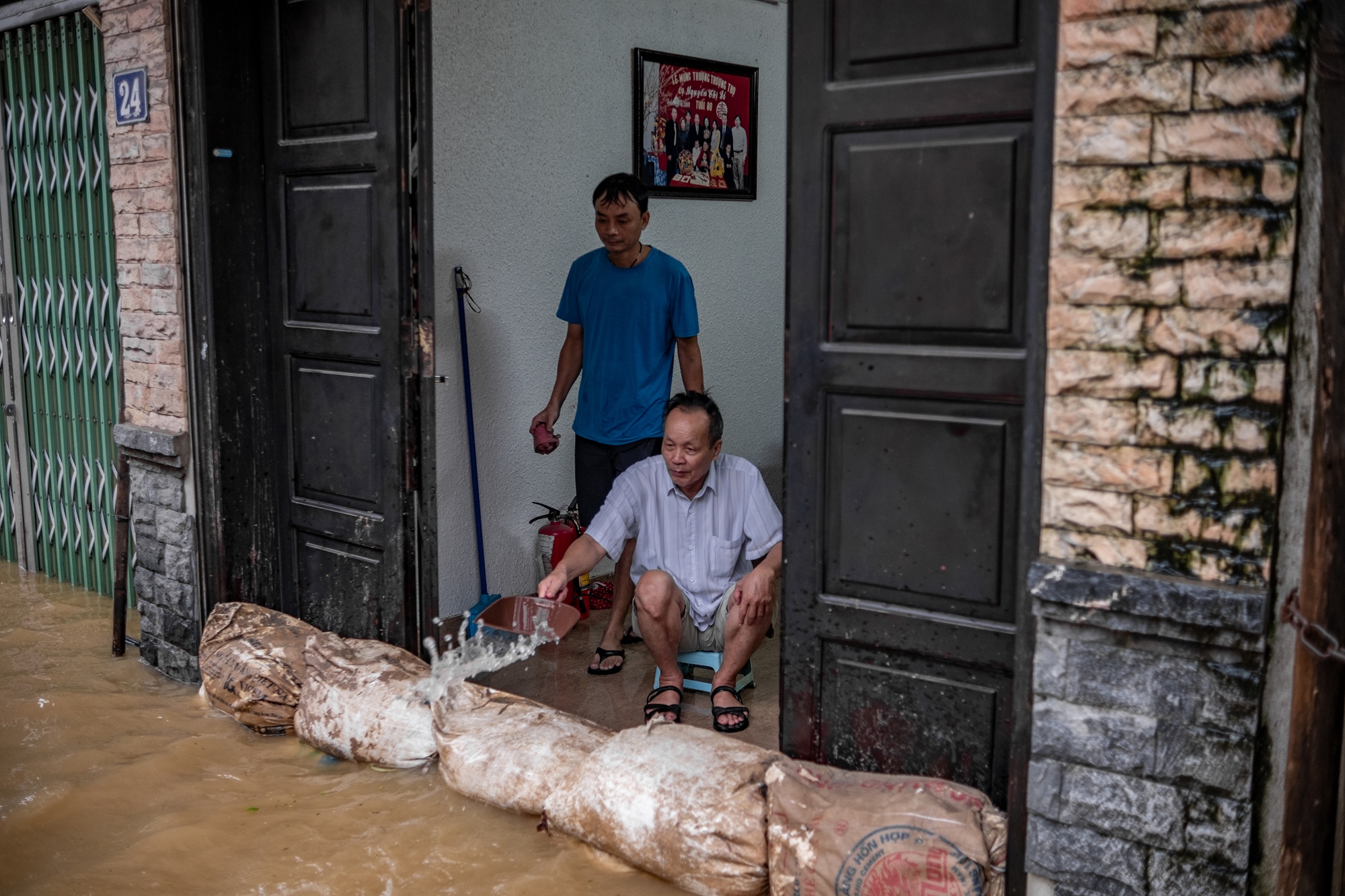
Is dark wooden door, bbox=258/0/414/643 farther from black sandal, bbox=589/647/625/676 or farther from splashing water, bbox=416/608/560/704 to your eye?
black sandal, bbox=589/647/625/676

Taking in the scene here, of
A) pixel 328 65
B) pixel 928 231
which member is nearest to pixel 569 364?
pixel 328 65

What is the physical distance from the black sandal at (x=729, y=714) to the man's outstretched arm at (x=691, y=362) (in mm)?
1398

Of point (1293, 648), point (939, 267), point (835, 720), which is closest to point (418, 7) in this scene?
point (939, 267)

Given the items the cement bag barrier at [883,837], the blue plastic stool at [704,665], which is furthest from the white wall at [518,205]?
the cement bag barrier at [883,837]

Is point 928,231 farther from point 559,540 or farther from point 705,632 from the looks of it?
point 559,540

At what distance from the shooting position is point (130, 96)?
4.55 metres

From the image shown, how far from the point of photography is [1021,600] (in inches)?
107

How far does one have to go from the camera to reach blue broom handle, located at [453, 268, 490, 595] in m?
5.22

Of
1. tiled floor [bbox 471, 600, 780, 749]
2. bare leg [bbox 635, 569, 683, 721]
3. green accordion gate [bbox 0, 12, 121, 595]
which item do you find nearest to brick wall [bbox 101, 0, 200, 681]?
green accordion gate [bbox 0, 12, 121, 595]

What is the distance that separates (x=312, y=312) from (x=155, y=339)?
730mm

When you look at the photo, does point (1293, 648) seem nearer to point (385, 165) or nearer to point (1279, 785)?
point (1279, 785)

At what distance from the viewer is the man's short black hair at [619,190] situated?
186 inches

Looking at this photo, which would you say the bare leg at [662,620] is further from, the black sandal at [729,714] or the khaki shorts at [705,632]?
the black sandal at [729,714]

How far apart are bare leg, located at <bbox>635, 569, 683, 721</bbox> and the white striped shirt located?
0.11m
